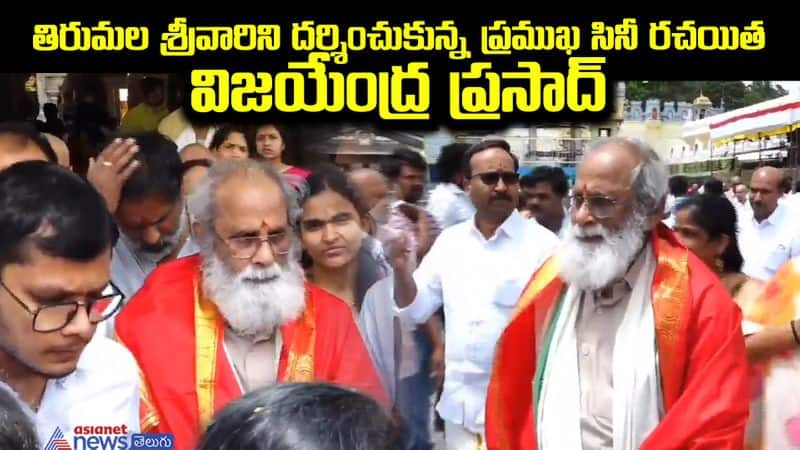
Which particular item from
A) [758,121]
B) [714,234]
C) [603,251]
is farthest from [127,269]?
[758,121]

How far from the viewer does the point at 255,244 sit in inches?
108

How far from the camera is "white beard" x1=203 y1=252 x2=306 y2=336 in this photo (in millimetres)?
2723

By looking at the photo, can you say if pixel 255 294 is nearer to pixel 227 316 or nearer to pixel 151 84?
pixel 227 316

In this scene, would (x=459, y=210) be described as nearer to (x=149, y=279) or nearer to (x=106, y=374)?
(x=149, y=279)

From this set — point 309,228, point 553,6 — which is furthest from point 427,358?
point 553,6

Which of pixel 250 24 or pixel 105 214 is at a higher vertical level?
pixel 250 24

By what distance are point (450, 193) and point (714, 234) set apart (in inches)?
29.1

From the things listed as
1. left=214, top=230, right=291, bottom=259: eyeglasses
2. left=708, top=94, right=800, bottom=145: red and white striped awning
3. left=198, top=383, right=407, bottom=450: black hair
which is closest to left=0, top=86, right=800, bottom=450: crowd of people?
left=214, top=230, right=291, bottom=259: eyeglasses

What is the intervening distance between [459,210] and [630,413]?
712 mm

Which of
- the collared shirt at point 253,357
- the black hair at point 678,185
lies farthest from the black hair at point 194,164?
the black hair at point 678,185

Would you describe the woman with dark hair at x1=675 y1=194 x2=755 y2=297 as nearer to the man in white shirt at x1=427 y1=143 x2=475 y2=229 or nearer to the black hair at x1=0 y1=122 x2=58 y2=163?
the man in white shirt at x1=427 y1=143 x2=475 y2=229

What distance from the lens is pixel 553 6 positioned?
2613 mm

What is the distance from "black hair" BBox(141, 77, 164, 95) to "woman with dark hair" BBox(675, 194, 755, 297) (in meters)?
1.42

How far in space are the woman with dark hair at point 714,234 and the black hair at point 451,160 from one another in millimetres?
608
